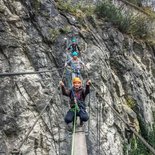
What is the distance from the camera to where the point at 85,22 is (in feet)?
46.0

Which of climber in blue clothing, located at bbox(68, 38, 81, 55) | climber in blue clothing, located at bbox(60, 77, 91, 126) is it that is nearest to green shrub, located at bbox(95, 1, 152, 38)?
climber in blue clothing, located at bbox(68, 38, 81, 55)

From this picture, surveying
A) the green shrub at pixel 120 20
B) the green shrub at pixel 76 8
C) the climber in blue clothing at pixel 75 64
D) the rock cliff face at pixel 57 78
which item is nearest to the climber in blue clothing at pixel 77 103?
the rock cliff face at pixel 57 78

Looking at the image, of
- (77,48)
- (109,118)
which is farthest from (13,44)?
(109,118)

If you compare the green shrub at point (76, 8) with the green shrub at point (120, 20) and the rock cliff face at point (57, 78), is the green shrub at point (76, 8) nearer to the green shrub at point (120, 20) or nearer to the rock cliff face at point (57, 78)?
the rock cliff face at point (57, 78)

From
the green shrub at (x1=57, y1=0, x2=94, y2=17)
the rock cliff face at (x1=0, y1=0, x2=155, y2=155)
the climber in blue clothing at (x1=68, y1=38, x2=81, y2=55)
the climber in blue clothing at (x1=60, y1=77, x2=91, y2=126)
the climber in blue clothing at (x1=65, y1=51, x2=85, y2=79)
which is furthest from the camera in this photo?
the green shrub at (x1=57, y1=0, x2=94, y2=17)

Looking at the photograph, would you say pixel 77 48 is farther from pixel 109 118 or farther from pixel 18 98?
pixel 18 98

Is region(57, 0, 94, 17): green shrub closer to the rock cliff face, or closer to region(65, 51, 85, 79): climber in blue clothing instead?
the rock cliff face

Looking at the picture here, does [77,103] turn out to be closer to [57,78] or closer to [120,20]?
[57,78]

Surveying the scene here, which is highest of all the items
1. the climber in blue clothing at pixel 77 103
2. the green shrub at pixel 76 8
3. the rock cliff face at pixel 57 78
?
the green shrub at pixel 76 8

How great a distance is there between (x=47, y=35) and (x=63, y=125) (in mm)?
3665

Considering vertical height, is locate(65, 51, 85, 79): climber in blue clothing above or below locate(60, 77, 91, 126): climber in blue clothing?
above

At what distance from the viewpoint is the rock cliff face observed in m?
9.34

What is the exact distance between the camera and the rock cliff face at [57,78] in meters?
9.34

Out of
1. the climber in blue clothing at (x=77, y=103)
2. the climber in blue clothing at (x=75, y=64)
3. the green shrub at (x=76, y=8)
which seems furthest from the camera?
the green shrub at (x=76, y=8)
